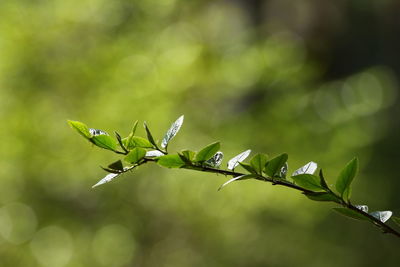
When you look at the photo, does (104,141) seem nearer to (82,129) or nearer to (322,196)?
(82,129)

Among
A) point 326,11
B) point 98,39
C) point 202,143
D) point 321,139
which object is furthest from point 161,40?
point 326,11

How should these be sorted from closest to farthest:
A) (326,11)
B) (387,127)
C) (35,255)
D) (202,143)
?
(35,255), (202,143), (387,127), (326,11)

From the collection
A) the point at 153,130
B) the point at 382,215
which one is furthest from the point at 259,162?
the point at 153,130

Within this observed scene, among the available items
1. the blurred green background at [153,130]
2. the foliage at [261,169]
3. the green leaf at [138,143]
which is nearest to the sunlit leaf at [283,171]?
the foliage at [261,169]

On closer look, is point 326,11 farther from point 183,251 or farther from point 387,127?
point 183,251

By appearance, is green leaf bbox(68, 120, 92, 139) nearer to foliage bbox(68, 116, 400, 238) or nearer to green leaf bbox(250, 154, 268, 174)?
foliage bbox(68, 116, 400, 238)

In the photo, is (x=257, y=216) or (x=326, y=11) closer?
(x=257, y=216)

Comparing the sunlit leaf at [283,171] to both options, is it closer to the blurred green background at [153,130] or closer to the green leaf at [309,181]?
the green leaf at [309,181]
